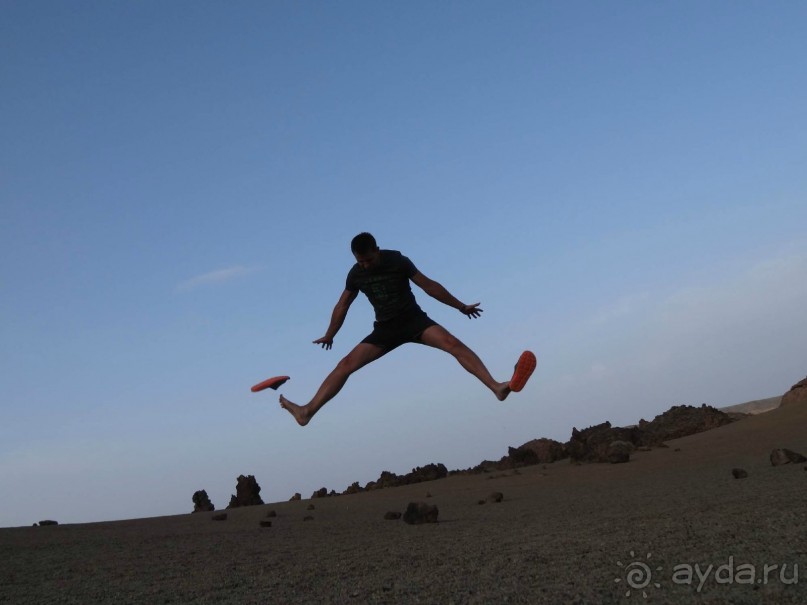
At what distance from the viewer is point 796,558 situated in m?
4.56

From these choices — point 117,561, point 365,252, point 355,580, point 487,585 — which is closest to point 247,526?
point 117,561

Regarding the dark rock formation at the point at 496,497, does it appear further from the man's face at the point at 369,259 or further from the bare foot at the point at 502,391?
the man's face at the point at 369,259

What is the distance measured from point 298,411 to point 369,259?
5.83 feet

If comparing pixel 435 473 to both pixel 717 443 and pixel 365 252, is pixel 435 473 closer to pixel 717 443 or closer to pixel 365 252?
pixel 717 443

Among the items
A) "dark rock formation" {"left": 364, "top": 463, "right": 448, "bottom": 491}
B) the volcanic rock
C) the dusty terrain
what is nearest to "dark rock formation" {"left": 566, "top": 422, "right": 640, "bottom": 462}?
the volcanic rock

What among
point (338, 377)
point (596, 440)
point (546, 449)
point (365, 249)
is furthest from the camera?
point (546, 449)

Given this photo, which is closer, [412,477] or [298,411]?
[298,411]

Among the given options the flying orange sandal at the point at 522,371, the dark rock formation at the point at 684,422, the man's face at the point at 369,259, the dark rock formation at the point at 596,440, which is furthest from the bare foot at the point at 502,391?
the dark rock formation at the point at 684,422

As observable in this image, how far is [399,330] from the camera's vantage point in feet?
26.0

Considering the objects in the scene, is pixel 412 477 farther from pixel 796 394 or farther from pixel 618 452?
pixel 796 394

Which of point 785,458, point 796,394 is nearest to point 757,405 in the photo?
point 796,394

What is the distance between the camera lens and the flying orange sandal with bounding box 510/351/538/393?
7.26m

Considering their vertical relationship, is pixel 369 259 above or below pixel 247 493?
above

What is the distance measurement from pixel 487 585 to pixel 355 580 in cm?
88
